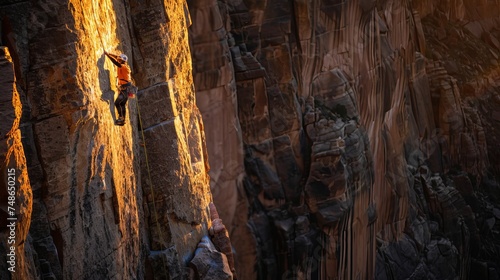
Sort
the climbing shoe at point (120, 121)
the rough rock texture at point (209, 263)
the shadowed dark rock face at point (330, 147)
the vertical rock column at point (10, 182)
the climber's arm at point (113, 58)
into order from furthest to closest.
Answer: the shadowed dark rock face at point (330, 147)
the rough rock texture at point (209, 263)
the climbing shoe at point (120, 121)
the climber's arm at point (113, 58)
the vertical rock column at point (10, 182)

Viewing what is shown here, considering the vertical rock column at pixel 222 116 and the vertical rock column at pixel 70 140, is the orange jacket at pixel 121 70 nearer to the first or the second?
the vertical rock column at pixel 70 140

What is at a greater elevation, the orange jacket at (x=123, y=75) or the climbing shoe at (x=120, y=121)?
the orange jacket at (x=123, y=75)

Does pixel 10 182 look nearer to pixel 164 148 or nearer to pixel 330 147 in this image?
pixel 164 148

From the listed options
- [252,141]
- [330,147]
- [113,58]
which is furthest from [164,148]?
[330,147]

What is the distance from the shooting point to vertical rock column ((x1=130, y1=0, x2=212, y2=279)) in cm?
1420

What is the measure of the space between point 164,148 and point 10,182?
17.3 ft

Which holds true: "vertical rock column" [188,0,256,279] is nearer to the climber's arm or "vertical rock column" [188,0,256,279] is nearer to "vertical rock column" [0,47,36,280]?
the climber's arm

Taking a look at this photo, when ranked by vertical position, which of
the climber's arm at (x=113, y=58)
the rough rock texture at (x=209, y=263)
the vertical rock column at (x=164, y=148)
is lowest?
the rough rock texture at (x=209, y=263)

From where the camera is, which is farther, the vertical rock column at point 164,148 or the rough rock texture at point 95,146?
the vertical rock column at point 164,148

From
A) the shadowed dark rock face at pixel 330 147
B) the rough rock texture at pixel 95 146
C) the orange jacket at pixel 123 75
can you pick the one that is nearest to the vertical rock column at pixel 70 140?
the rough rock texture at pixel 95 146

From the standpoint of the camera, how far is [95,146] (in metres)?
11.4

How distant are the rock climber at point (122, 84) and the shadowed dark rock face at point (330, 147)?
10710 millimetres

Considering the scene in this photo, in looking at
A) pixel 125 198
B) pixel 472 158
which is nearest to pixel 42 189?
pixel 125 198

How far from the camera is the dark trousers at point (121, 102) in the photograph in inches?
485
